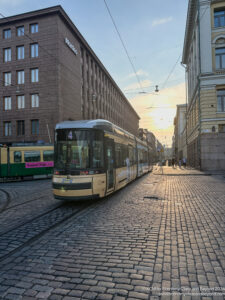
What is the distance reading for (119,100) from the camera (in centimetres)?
6438

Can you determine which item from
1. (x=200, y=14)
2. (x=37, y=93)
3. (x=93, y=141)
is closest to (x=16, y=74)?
(x=37, y=93)

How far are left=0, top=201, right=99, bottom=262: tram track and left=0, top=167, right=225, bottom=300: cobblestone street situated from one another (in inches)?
7.0

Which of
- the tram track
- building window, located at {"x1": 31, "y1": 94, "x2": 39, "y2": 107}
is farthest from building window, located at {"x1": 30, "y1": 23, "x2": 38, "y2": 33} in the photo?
the tram track

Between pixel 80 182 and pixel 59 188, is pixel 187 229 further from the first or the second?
pixel 59 188

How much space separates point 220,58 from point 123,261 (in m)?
24.9

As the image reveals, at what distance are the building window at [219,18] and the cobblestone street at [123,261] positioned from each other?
79.4 ft

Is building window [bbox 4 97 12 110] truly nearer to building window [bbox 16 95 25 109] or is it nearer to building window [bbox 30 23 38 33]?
building window [bbox 16 95 25 109]

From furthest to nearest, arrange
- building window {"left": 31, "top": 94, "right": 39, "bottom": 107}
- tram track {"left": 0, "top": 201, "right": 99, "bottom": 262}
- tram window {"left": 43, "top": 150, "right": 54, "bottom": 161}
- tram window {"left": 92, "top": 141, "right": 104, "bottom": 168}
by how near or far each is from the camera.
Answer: building window {"left": 31, "top": 94, "right": 39, "bottom": 107} → tram window {"left": 43, "top": 150, "right": 54, "bottom": 161} → tram window {"left": 92, "top": 141, "right": 104, "bottom": 168} → tram track {"left": 0, "top": 201, "right": 99, "bottom": 262}

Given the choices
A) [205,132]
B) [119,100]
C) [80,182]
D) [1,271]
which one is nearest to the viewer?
[1,271]

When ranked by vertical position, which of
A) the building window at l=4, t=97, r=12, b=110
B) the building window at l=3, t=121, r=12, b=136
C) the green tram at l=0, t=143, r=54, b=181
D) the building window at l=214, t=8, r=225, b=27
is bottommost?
the green tram at l=0, t=143, r=54, b=181

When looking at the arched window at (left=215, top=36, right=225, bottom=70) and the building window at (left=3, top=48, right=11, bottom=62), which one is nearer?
the arched window at (left=215, top=36, right=225, bottom=70)

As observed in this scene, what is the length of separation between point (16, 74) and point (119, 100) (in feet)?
119

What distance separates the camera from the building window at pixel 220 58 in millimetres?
23041

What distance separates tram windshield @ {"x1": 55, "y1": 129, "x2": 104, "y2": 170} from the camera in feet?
24.4
